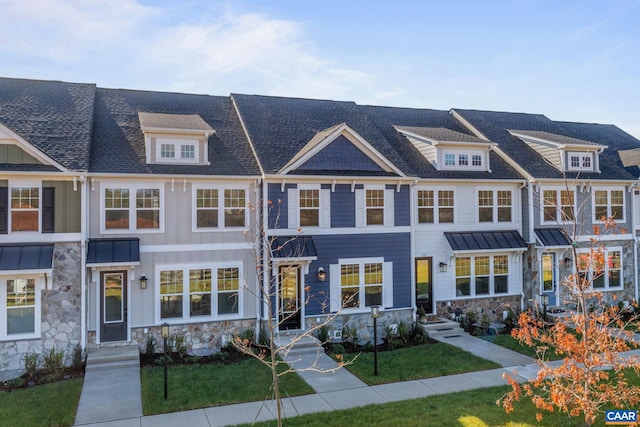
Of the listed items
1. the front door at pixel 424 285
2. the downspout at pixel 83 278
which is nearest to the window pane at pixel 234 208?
the downspout at pixel 83 278

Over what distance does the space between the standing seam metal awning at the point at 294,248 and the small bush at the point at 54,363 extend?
6454mm

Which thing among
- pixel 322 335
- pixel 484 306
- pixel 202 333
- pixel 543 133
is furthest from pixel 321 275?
pixel 543 133

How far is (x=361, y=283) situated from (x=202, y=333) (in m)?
5.51

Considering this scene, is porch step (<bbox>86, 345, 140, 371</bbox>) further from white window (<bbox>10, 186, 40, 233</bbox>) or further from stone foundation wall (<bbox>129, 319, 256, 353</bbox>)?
white window (<bbox>10, 186, 40, 233</bbox>)

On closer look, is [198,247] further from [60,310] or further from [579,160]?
[579,160]

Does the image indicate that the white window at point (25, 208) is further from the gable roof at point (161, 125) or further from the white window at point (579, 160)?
the white window at point (579, 160)

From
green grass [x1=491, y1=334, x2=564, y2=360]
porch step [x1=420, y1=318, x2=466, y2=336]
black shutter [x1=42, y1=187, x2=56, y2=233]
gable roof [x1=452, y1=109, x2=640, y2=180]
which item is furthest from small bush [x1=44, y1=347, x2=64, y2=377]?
A: gable roof [x1=452, y1=109, x2=640, y2=180]

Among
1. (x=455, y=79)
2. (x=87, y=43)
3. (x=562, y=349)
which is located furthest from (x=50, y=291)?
(x=455, y=79)

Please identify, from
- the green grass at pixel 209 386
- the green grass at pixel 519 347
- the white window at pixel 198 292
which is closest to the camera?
the green grass at pixel 209 386

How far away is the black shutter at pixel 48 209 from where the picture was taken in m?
12.9

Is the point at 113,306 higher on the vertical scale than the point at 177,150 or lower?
lower

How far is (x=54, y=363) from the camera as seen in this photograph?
38.4ft

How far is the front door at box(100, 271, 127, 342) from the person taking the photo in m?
13.5

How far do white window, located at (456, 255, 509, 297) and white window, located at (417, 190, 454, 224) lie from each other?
1.71 metres
